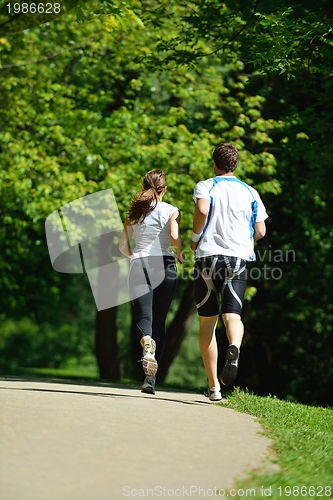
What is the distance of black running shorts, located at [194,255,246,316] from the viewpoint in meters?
6.71

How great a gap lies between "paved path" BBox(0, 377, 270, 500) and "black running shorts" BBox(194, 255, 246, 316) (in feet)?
3.01

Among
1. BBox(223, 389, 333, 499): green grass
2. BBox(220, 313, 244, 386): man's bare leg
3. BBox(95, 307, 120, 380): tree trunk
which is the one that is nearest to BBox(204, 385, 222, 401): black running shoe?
BBox(223, 389, 333, 499): green grass

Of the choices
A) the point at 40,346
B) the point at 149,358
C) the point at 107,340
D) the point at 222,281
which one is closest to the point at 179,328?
the point at 107,340

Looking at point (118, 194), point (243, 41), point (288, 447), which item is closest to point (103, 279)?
point (118, 194)

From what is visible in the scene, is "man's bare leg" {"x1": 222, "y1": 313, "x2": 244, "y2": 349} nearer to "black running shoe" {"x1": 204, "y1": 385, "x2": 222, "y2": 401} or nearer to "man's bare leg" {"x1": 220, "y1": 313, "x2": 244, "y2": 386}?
"man's bare leg" {"x1": 220, "y1": 313, "x2": 244, "y2": 386}

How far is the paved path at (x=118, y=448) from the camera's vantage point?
3949 mm

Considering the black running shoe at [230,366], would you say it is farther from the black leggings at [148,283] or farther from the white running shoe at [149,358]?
the black leggings at [148,283]

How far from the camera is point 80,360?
171ft

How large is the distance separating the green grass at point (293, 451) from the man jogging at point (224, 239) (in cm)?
82

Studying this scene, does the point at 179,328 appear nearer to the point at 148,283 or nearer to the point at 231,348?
the point at 148,283

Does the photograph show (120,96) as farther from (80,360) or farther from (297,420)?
(80,360)

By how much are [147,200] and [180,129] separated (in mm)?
8612

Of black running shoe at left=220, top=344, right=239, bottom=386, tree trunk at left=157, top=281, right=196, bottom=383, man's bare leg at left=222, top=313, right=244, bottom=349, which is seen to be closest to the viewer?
black running shoe at left=220, top=344, right=239, bottom=386

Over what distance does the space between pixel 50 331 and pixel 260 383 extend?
30912 mm
